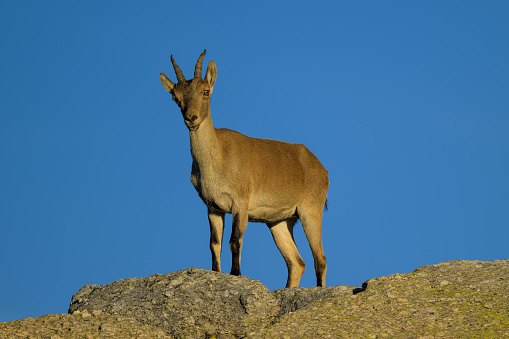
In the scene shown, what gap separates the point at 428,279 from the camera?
10352 millimetres

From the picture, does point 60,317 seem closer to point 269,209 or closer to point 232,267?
point 232,267

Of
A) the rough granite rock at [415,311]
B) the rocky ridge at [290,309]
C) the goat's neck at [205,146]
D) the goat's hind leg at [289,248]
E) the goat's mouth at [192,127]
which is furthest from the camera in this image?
the goat's hind leg at [289,248]

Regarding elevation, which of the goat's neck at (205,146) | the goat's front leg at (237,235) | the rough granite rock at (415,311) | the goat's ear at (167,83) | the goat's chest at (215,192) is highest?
the goat's ear at (167,83)

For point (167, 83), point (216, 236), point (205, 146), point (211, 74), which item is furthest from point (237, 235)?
point (167, 83)

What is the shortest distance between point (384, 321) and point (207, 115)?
6200mm

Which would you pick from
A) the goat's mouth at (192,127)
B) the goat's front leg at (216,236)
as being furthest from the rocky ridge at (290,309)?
the goat's mouth at (192,127)

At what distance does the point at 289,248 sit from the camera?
15.5 meters

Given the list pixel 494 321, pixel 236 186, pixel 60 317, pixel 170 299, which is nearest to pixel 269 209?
pixel 236 186

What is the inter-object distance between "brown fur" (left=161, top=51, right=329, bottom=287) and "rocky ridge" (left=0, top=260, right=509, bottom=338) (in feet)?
7.83

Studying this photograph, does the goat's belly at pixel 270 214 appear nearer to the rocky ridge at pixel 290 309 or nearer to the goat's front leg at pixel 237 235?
the goat's front leg at pixel 237 235

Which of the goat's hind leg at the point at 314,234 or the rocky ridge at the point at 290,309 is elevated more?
the goat's hind leg at the point at 314,234

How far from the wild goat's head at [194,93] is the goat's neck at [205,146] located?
211mm

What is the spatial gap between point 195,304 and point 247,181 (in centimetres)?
394

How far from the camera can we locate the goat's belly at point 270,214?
1414 cm
